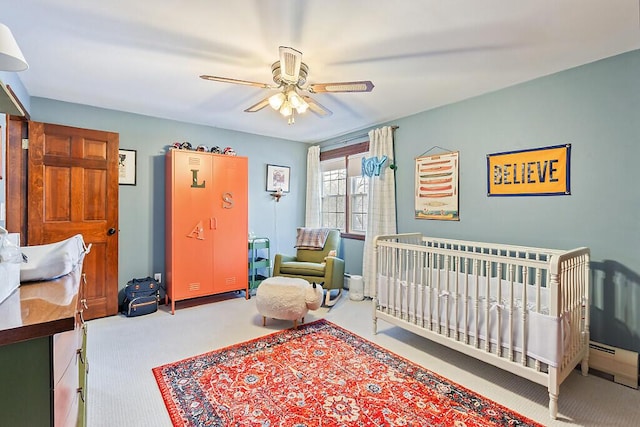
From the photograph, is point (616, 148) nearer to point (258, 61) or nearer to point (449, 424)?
point (449, 424)

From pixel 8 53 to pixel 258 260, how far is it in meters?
3.50

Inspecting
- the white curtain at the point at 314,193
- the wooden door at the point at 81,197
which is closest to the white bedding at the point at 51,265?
the wooden door at the point at 81,197

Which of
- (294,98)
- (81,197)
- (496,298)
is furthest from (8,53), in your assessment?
(496,298)

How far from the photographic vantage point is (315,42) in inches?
81.4

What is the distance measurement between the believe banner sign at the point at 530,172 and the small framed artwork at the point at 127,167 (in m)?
3.98

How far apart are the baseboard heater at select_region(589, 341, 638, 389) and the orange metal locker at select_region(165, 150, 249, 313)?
3.49 meters

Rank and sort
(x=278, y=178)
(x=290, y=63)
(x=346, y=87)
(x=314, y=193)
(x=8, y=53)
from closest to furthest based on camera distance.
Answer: (x=8, y=53) < (x=290, y=63) < (x=346, y=87) < (x=278, y=178) < (x=314, y=193)

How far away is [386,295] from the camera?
9.50 ft

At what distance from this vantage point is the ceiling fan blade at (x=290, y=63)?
1897 millimetres

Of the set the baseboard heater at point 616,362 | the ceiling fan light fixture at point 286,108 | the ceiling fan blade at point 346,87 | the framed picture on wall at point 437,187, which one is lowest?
the baseboard heater at point 616,362

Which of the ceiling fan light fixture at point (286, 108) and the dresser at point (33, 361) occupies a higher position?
the ceiling fan light fixture at point (286, 108)

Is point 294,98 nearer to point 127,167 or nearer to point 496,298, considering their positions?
point 496,298

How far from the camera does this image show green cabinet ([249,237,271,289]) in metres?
4.26

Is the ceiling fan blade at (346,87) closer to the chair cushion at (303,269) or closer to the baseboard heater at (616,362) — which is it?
the chair cushion at (303,269)
